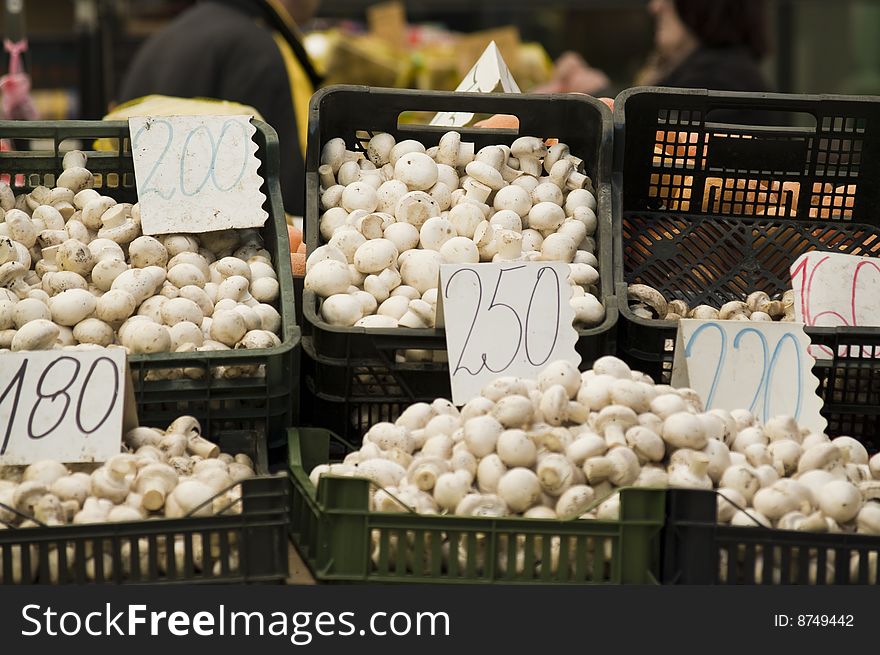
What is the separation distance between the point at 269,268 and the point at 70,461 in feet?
1.91

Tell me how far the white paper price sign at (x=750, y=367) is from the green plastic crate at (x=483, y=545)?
0.42m

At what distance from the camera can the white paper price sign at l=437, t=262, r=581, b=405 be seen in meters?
1.86

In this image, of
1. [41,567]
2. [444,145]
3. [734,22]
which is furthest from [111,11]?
[41,567]

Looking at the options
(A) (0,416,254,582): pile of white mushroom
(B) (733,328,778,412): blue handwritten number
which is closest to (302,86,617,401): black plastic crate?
(B) (733,328,778,412): blue handwritten number

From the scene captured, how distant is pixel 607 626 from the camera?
138 cm

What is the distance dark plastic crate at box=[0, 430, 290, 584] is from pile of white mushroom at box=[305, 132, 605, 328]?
0.52 m

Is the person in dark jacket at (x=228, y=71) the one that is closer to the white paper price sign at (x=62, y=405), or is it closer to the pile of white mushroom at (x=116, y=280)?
the pile of white mushroom at (x=116, y=280)

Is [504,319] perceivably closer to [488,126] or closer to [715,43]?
[488,126]

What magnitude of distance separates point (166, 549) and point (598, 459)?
564mm

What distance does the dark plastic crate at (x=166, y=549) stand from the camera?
143cm

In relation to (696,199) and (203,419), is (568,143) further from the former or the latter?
(203,419)

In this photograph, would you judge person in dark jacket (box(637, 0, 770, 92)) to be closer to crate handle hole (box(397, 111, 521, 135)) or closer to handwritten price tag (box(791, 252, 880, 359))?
crate handle hole (box(397, 111, 521, 135))

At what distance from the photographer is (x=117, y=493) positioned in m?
1.54

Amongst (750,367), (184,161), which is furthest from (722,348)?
(184,161)
